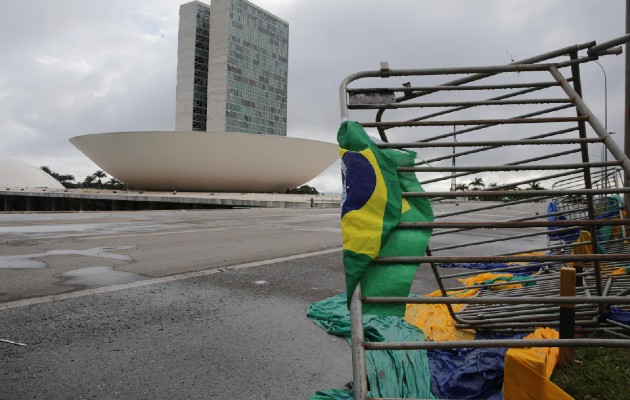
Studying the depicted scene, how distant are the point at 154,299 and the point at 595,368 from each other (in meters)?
3.31

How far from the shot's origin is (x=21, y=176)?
244 ft

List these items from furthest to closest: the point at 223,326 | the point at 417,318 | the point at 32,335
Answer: the point at 417,318, the point at 223,326, the point at 32,335

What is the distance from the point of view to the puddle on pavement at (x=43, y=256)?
5270 mm

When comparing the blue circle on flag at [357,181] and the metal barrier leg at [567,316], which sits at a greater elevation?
the blue circle on flag at [357,181]

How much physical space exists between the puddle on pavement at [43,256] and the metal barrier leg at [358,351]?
508 cm

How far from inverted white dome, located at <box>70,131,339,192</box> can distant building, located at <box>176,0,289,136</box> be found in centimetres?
3548

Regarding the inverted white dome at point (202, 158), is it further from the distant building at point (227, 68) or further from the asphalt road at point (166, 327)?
the asphalt road at point (166, 327)

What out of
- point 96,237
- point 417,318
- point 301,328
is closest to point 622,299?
point 417,318

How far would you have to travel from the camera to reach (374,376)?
214 centimetres

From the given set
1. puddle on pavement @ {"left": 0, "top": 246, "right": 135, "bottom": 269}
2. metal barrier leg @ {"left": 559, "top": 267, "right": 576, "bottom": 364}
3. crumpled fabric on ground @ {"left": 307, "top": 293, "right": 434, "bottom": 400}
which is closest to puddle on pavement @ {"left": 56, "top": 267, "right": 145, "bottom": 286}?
puddle on pavement @ {"left": 0, "top": 246, "right": 135, "bottom": 269}

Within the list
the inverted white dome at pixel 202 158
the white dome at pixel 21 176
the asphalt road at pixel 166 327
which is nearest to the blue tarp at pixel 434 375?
the asphalt road at pixel 166 327

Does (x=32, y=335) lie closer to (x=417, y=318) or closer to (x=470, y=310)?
(x=417, y=318)

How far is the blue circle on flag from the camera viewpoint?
5.67 feet

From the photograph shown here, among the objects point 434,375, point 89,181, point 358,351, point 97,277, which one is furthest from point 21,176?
point 358,351
